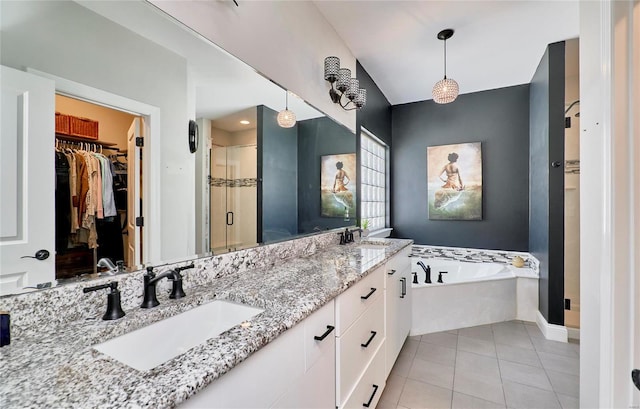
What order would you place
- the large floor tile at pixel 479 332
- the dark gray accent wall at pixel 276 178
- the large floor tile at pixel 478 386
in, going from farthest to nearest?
the large floor tile at pixel 479 332 → the large floor tile at pixel 478 386 → the dark gray accent wall at pixel 276 178

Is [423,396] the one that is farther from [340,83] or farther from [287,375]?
[340,83]

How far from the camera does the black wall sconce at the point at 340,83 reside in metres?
2.17

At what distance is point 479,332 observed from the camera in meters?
2.68

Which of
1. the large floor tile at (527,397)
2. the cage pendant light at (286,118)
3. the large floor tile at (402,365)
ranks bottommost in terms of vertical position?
the large floor tile at (402,365)

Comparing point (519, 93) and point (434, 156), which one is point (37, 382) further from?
point (519, 93)

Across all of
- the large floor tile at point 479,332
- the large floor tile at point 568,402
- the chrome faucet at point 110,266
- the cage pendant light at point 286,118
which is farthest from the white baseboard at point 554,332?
the chrome faucet at point 110,266

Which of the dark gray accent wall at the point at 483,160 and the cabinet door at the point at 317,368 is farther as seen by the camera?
the dark gray accent wall at the point at 483,160

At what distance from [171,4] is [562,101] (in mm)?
3238

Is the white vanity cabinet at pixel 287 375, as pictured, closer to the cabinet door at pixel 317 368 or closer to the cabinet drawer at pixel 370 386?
the cabinet door at pixel 317 368

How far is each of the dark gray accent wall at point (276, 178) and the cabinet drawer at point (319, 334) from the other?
0.69m

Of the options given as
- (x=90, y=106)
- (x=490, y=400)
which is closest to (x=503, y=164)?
(x=490, y=400)

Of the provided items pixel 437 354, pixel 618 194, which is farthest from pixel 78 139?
pixel 437 354

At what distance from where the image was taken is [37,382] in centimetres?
52

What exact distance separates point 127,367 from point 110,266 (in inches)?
18.6
